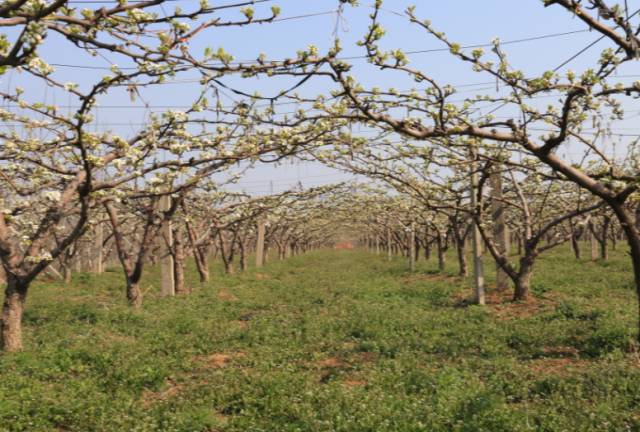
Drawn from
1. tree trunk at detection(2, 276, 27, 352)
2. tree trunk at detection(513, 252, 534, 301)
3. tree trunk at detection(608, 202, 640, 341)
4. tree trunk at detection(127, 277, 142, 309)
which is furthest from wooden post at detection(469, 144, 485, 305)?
tree trunk at detection(2, 276, 27, 352)

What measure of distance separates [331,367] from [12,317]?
20.1 ft

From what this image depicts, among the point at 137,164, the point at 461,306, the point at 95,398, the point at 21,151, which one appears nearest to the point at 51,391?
the point at 95,398

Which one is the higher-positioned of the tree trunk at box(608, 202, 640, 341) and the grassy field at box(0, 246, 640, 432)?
the tree trunk at box(608, 202, 640, 341)

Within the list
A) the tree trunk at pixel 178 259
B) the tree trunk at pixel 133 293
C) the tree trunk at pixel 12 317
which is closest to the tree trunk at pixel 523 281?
the tree trunk at pixel 133 293

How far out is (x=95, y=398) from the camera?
23.7 feet

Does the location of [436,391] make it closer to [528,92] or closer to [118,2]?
[528,92]

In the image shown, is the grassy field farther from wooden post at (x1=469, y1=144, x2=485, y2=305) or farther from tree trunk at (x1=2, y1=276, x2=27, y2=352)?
wooden post at (x1=469, y1=144, x2=485, y2=305)

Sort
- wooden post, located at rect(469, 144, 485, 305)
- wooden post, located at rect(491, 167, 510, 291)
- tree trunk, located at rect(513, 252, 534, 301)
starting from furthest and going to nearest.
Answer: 1. wooden post, located at rect(491, 167, 510, 291)
2. tree trunk, located at rect(513, 252, 534, 301)
3. wooden post, located at rect(469, 144, 485, 305)

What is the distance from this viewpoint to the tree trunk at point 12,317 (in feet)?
33.0

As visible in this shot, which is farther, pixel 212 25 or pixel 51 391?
pixel 51 391

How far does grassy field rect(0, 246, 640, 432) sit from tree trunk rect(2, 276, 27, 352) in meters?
0.35

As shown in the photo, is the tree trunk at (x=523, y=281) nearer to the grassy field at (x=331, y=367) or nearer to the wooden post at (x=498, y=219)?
the grassy field at (x=331, y=367)

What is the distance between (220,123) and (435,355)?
269 inches

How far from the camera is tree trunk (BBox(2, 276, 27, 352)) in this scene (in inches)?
396
